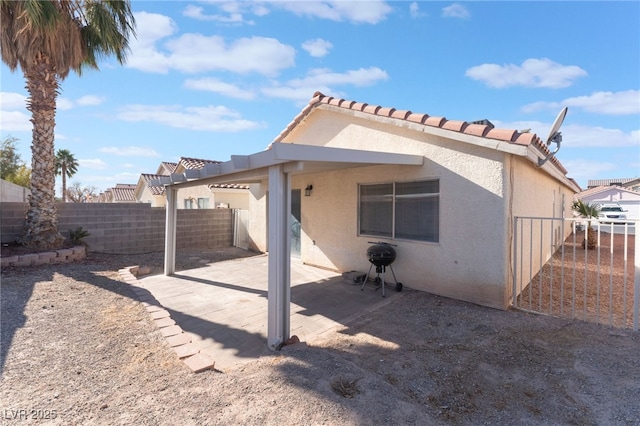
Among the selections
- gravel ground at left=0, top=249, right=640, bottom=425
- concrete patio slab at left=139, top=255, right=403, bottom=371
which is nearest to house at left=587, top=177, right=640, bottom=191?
concrete patio slab at left=139, top=255, right=403, bottom=371

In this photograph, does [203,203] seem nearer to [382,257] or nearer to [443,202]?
[382,257]

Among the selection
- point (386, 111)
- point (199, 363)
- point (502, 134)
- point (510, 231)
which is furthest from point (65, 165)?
point (510, 231)

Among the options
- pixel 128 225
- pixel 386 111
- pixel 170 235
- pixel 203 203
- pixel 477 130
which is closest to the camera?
pixel 477 130

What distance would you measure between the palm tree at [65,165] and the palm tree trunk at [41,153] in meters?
32.5

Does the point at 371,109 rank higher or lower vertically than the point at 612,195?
higher

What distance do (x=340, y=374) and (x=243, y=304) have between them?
161 inches

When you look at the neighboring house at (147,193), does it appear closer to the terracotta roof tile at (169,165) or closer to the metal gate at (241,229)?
the terracotta roof tile at (169,165)

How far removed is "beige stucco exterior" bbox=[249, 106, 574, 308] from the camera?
21.8 ft

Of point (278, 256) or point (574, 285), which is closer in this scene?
point (278, 256)

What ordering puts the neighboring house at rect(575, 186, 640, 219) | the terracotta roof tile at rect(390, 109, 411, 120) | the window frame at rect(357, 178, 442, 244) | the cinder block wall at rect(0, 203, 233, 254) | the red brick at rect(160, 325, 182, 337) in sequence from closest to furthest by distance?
1. the red brick at rect(160, 325, 182, 337)
2. the window frame at rect(357, 178, 442, 244)
3. the terracotta roof tile at rect(390, 109, 411, 120)
4. the cinder block wall at rect(0, 203, 233, 254)
5. the neighboring house at rect(575, 186, 640, 219)

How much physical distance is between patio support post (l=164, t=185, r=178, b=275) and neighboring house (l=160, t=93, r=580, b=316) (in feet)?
0.24

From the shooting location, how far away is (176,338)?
5.01 meters

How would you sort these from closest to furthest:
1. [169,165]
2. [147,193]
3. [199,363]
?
[199,363]
[169,165]
[147,193]

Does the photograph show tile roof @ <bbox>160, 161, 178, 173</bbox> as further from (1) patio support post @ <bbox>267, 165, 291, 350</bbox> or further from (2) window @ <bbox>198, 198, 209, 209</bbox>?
(1) patio support post @ <bbox>267, 165, 291, 350</bbox>
